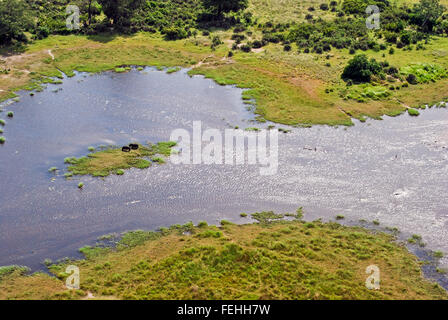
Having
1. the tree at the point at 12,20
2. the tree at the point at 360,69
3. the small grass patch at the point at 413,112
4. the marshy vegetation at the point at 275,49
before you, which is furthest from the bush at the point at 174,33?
the small grass patch at the point at 413,112

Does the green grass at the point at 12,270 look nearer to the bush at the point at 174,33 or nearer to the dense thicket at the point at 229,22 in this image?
the dense thicket at the point at 229,22

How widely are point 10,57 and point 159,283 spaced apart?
63150 mm

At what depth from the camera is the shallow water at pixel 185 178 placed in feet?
165

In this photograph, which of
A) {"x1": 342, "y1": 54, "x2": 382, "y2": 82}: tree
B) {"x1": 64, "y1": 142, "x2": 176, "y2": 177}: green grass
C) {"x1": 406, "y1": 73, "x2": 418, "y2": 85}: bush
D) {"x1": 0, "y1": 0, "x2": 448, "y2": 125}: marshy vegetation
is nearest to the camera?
{"x1": 64, "y1": 142, "x2": 176, "y2": 177}: green grass

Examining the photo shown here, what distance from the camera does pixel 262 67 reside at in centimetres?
8838

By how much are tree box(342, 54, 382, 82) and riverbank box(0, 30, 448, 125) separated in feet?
6.82

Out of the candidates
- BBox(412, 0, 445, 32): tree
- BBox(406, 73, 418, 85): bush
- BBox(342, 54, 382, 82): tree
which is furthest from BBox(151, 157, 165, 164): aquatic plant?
BBox(412, 0, 445, 32): tree

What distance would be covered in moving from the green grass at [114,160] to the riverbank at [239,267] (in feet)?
39.7

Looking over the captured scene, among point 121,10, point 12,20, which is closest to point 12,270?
point 12,20

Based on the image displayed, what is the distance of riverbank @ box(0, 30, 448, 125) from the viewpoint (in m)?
74.8

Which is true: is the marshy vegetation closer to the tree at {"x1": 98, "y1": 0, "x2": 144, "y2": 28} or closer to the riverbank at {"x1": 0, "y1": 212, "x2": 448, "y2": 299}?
the tree at {"x1": 98, "y1": 0, "x2": 144, "y2": 28}

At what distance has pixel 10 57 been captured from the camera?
284ft
